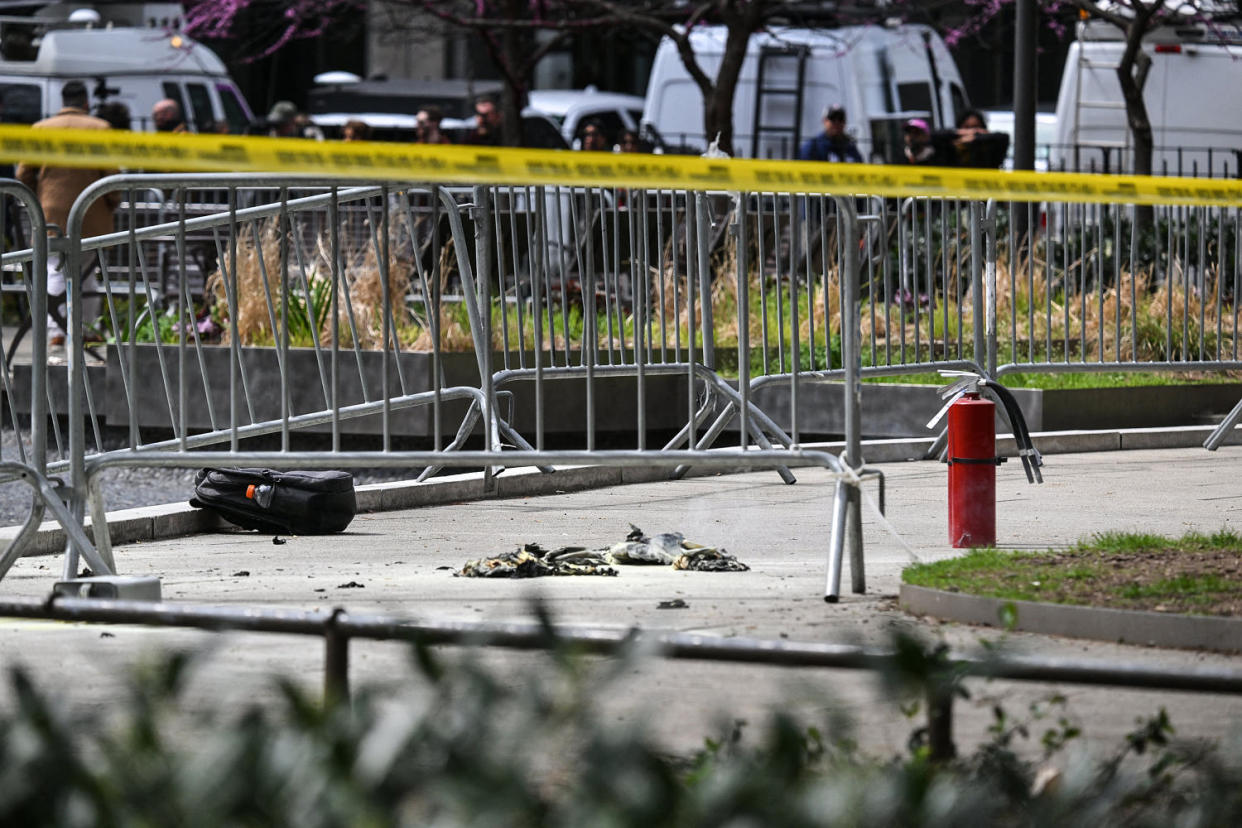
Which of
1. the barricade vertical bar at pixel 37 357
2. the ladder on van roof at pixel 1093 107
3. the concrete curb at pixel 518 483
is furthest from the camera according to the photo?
the ladder on van roof at pixel 1093 107

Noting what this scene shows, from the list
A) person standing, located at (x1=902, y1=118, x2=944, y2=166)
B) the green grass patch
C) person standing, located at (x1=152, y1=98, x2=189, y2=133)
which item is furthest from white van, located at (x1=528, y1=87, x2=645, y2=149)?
the green grass patch

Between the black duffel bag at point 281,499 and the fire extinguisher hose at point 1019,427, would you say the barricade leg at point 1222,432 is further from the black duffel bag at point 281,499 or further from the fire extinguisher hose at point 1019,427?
the black duffel bag at point 281,499

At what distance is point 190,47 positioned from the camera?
24688 millimetres

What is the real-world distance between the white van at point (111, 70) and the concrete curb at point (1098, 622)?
18.3m

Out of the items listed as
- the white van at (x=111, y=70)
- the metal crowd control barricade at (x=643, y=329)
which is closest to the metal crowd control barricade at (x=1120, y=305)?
the metal crowd control barricade at (x=643, y=329)

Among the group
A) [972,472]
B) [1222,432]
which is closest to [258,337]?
[1222,432]

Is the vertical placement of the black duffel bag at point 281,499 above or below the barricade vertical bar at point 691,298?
below

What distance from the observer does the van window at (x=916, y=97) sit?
82.1 feet

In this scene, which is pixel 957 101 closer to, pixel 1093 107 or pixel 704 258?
pixel 1093 107

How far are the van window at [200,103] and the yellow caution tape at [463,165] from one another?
19017 millimetres

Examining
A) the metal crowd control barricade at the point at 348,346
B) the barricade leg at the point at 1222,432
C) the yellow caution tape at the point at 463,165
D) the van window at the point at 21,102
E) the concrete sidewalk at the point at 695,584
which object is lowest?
the barricade leg at the point at 1222,432

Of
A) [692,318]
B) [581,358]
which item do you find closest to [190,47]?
[581,358]

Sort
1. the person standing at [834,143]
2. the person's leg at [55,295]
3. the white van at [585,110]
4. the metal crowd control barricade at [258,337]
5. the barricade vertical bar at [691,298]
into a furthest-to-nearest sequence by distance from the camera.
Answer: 1. the white van at [585,110]
2. the person standing at [834,143]
3. the person's leg at [55,295]
4. the barricade vertical bar at [691,298]
5. the metal crowd control barricade at [258,337]

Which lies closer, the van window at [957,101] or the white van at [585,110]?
the van window at [957,101]
